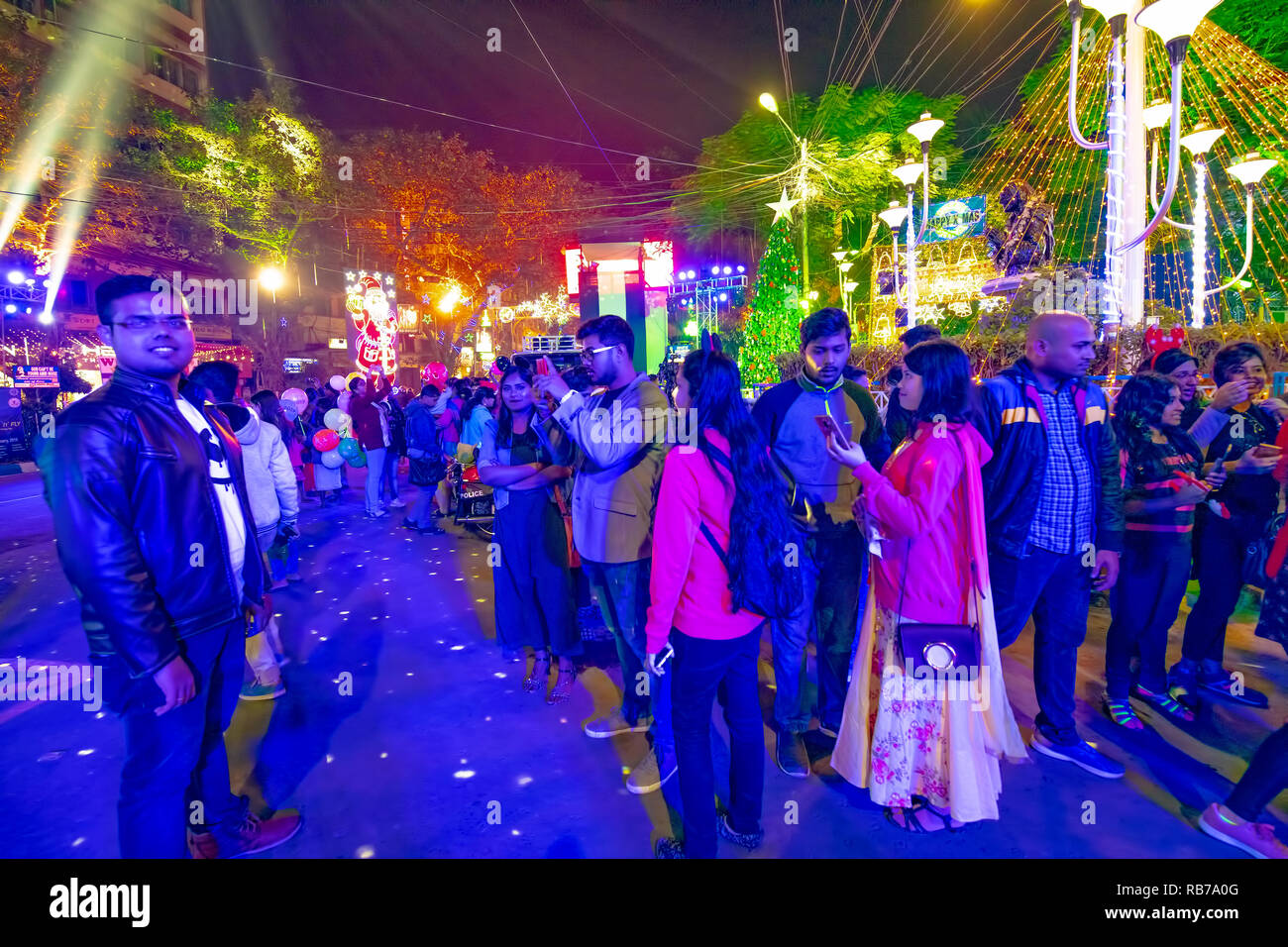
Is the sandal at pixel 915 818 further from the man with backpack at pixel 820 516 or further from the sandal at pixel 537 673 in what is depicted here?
the sandal at pixel 537 673

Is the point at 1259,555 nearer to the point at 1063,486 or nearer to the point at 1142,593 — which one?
the point at 1142,593

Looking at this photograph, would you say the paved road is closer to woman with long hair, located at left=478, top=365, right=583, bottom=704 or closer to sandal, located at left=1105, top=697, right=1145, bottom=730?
sandal, located at left=1105, top=697, right=1145, bottom=730

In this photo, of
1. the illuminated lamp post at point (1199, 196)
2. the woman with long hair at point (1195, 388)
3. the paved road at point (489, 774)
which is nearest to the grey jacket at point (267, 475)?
the paved road at point (489, 774)

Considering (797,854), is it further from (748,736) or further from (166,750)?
(166,750)

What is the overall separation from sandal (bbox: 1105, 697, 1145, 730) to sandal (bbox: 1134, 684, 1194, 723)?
235 mm

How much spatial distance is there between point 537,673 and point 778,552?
7.81 ft

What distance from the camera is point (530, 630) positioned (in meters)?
4.04

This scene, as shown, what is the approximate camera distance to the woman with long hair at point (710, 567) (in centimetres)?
217

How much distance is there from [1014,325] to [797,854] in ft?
34.0

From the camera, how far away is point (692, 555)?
2205 mm

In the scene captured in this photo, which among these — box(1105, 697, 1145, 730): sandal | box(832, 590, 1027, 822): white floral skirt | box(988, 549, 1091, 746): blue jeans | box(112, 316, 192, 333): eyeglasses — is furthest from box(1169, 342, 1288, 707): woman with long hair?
box(112, 316, 192, 333): eyeglasses

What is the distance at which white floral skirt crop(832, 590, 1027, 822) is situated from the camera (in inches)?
99.3

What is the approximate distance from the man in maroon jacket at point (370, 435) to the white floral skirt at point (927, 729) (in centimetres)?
776

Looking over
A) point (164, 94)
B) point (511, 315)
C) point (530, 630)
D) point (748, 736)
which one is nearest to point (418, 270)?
point (511, 315)
